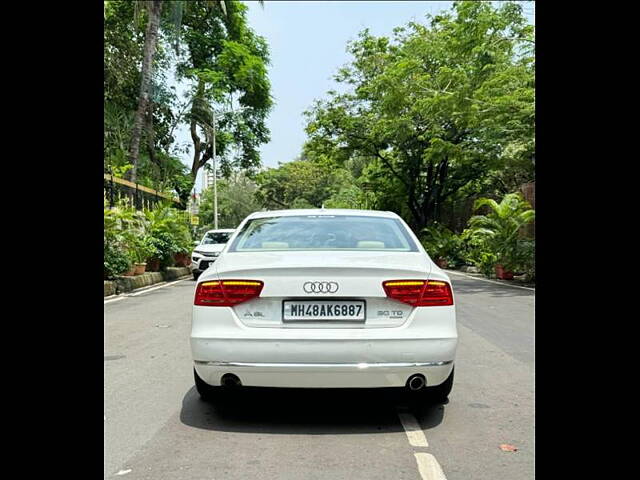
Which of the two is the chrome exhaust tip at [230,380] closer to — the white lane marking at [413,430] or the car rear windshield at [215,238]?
the white lane marking at [413,430]

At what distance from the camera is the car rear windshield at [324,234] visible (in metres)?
5.12

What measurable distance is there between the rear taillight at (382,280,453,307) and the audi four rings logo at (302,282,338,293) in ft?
1.10

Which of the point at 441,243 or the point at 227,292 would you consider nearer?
the point at 227,292

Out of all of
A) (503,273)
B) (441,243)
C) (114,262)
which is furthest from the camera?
(441,243)

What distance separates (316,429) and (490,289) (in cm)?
1282

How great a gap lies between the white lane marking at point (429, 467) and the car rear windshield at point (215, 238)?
17910mm

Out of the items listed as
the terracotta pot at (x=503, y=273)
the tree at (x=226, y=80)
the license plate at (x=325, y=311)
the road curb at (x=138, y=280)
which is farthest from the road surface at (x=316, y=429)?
the tree at (x=226, y=80)

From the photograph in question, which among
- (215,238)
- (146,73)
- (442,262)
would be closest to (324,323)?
(215,238)

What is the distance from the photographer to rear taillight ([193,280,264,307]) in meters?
4.43

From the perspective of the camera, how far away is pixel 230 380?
442 cm

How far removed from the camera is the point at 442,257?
103 ft

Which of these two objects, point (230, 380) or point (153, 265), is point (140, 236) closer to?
point (153, 265)
